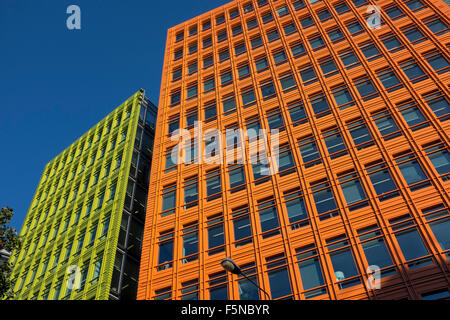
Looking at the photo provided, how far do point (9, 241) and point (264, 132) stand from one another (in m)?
21.4

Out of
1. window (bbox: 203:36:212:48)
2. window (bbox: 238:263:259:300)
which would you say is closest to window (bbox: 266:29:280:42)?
window (bbox: 203:36:212:48)

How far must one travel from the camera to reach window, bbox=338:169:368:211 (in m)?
29.4

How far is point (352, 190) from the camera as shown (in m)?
30.5

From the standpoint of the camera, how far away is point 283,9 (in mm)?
52906

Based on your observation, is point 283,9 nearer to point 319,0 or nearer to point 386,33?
A: point 319,0

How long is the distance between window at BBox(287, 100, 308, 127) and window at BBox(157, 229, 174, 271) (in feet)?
43.8

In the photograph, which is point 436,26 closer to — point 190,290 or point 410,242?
point 410,242

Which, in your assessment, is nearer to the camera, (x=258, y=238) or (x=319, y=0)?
(x=258, y=238)

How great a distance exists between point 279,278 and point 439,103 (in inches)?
Result: 676

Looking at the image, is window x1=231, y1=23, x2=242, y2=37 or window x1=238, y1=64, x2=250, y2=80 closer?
window x1=238, y1=64, x2=250, y2=80

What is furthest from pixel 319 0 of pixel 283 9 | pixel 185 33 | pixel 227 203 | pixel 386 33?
pixel 227 203

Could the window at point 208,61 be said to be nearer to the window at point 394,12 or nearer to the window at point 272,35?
the window at point 272,35

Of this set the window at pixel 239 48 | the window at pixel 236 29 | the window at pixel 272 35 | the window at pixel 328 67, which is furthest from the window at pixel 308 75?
the window at pixel 236 29

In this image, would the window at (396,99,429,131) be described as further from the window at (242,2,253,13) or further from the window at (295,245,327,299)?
the window at (242,2,253,13)
